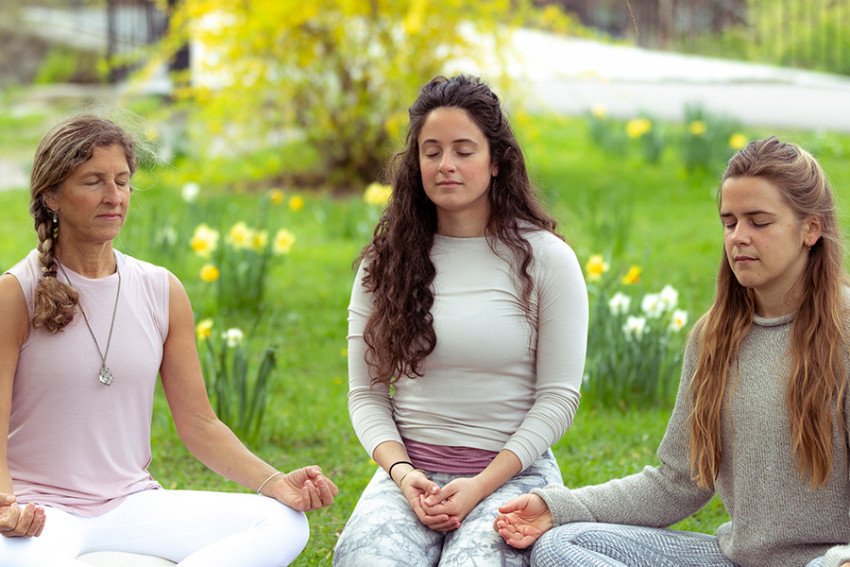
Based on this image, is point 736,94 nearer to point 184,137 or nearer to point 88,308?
point 184,137

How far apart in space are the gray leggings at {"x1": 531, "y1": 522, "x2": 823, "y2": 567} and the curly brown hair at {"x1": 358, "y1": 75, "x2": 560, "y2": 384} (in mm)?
539

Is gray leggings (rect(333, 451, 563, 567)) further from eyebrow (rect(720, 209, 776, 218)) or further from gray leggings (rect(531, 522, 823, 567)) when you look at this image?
eyebrow (rect(720, 209, 776, 218))

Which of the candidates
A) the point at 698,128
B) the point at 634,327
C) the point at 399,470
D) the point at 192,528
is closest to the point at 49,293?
the point at 192,528

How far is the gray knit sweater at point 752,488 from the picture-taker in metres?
2.37

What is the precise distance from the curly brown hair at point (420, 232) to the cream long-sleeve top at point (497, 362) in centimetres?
3

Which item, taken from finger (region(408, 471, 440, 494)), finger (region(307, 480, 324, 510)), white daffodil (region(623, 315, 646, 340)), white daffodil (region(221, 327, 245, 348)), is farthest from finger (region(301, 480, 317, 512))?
white daffodil (region(623, 315, 646, 340))

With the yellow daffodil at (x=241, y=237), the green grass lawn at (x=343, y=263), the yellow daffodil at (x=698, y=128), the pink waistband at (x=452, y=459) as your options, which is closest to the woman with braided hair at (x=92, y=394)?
the pink waistband at (x=452, y=459)

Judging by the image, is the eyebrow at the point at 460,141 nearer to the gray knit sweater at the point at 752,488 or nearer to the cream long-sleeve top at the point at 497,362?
the cream long-sleeve top at the point at 497,362

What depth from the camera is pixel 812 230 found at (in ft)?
7.92

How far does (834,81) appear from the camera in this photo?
1123 cm

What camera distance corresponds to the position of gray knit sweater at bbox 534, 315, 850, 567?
2373 mm

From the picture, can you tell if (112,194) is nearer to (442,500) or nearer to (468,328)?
(468,328)

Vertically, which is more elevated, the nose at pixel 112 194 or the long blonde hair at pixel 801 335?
the nose at pixel 112 194

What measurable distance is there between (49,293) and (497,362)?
3.18ft
